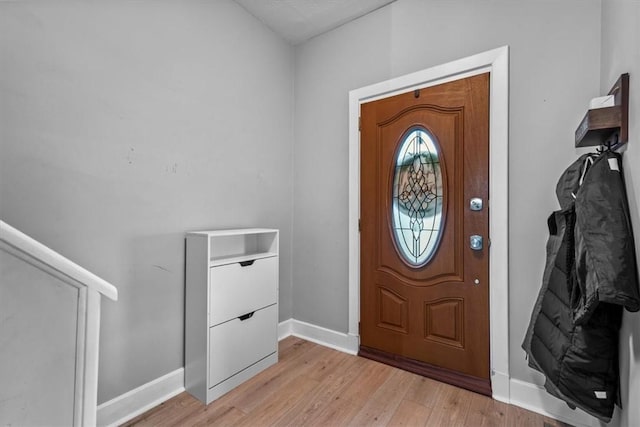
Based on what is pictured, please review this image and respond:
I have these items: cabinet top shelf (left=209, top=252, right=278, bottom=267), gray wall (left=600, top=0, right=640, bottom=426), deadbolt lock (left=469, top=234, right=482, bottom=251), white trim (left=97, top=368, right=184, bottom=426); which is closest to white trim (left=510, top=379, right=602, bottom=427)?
gray wall (left=600, top=0, right=640, bottom=426)

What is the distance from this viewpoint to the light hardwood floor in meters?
1.59

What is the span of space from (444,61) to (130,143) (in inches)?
82.1

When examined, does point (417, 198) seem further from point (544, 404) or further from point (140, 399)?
point (140, 399)

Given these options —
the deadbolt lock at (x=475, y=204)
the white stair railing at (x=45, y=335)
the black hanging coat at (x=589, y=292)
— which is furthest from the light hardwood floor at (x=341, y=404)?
the deadbolt lock at (x=475, y=204)

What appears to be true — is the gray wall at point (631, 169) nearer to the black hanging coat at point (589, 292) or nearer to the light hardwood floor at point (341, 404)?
the black hanging coat at point (589, 292)

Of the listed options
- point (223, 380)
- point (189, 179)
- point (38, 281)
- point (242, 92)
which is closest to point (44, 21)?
point (189, 179)

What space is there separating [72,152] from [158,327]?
3.56ft

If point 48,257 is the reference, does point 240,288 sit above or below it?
below

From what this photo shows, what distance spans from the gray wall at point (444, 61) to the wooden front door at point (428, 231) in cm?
18

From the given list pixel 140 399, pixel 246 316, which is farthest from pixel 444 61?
pixel 140 399

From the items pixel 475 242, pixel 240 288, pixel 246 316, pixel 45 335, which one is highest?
pixel 475 242

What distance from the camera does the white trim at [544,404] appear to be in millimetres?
1533

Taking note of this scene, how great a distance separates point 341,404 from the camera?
1740 millimetres

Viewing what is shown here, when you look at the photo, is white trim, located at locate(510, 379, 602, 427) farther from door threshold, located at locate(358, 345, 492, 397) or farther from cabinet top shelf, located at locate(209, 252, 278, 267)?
cabinet top shelf, located at locate(209, 252, 278, 267)
